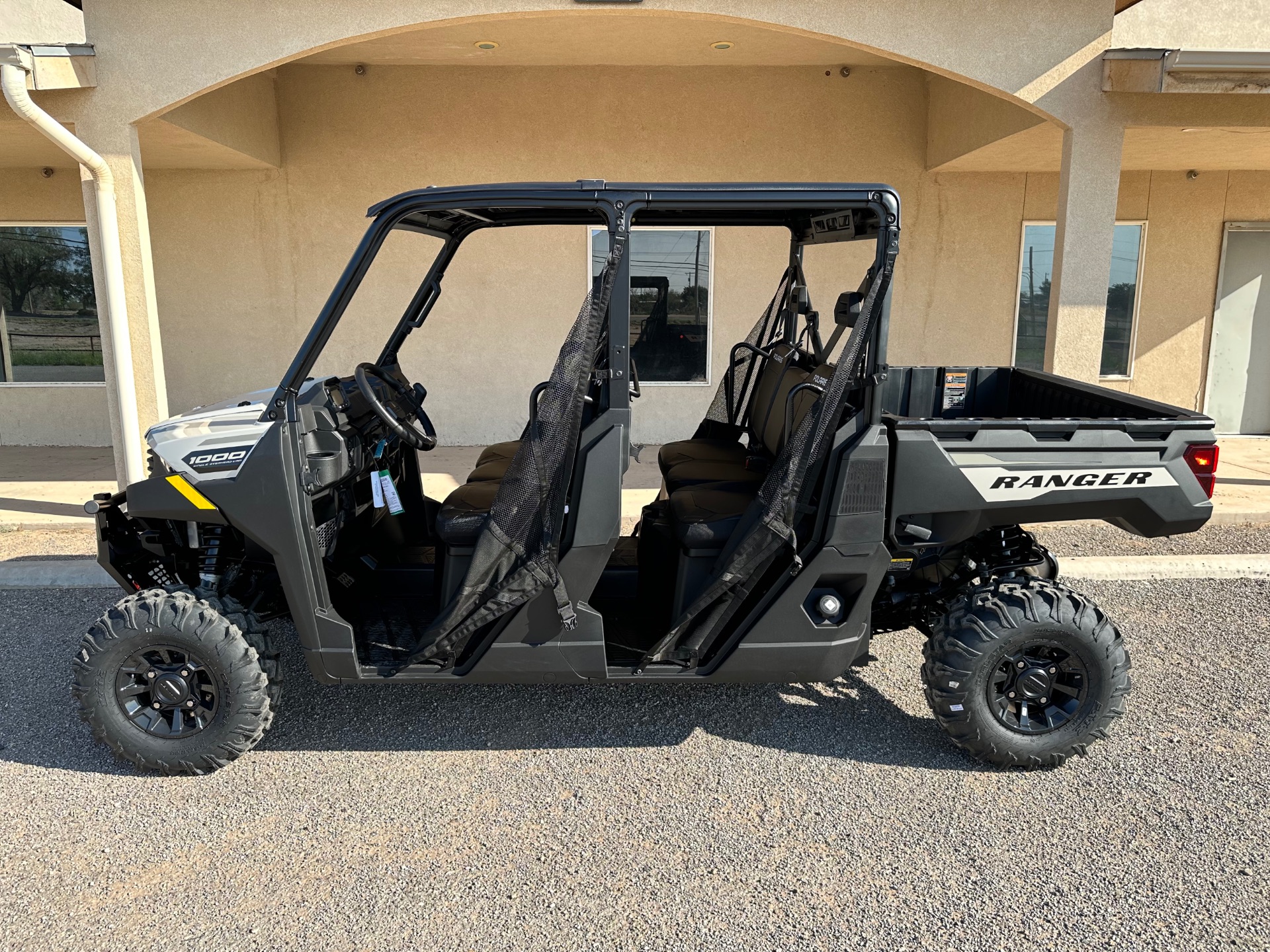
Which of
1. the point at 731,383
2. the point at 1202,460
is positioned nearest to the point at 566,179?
the point at 731,383

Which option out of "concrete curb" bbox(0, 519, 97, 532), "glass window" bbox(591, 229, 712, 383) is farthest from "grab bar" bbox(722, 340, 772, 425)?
"concrete curb" bbox(0, 519, 97, 532)

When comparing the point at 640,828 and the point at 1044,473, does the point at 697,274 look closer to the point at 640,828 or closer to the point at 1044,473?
the point at 1044,473

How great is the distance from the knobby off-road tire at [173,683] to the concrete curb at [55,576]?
2.16 meters

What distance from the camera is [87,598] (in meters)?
4.76

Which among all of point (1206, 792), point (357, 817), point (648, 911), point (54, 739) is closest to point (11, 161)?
point (54, 739)

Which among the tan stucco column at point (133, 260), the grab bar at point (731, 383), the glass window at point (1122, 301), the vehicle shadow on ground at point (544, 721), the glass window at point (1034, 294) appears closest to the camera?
the vehicle shadow on ground at point (544, 721)

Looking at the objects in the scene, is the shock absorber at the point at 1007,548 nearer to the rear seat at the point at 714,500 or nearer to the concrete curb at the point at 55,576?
the rear seat at the point at 714,500

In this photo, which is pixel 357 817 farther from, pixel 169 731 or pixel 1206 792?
pixel 1206 792

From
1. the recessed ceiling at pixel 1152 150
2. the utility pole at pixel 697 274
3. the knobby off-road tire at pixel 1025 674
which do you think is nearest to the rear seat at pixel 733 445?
the knobby off-road tire at pixel 1025 674

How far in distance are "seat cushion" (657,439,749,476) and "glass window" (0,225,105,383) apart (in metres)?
7.01

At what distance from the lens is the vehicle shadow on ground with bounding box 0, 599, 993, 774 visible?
129 inches

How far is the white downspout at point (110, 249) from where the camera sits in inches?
202

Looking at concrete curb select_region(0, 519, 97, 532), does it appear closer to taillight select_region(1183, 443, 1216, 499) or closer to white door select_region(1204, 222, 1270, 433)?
taillight select_region(1183, 443, 1216, 499)

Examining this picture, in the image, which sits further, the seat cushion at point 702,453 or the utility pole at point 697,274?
the utility pole at point 697,274
